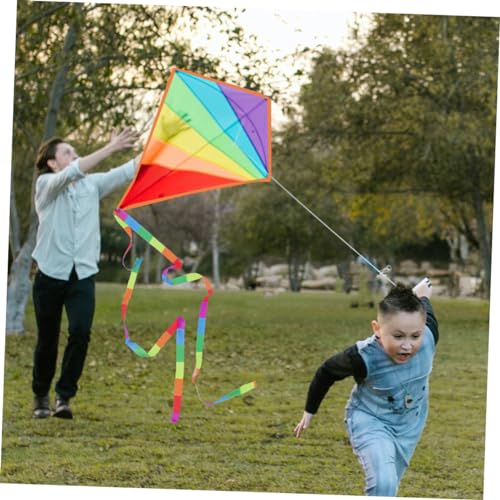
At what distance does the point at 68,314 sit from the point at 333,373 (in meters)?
2.62

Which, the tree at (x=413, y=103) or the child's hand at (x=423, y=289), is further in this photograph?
the tree at (x=413, y=103)

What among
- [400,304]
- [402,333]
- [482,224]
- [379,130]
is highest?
[379,130]

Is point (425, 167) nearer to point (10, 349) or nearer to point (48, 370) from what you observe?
point (10, 349)

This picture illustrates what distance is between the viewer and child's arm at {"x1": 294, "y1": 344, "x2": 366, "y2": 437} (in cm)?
415

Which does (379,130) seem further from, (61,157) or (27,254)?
(61,157)

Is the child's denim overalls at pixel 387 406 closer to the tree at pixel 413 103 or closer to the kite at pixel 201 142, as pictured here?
the kite at pixel 201 142

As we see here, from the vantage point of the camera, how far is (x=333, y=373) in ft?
13.7

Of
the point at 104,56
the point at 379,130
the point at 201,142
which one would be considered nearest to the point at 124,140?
the point at 201,142

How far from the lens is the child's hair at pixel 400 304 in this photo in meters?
4.07

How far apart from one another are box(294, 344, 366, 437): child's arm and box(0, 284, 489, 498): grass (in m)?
1.21

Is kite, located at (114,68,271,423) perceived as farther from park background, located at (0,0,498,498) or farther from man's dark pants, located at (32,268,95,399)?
park background, located at (0,0,498,498)

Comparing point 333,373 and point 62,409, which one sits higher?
point 333,373

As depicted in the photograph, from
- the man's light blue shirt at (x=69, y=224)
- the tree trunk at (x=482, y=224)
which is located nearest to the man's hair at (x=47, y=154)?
the man's light blue shirt at (x=69, y=224)

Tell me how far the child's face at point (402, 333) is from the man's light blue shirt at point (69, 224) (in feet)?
8.62
